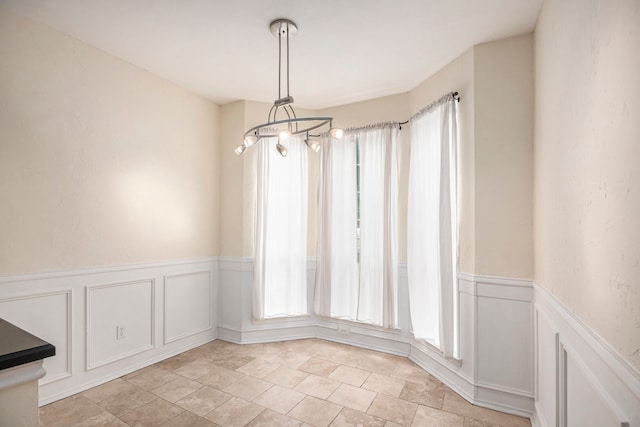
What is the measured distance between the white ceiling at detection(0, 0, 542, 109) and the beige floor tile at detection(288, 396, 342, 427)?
9.72 ft

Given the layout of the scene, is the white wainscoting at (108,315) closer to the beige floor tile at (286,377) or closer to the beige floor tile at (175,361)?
the beige floor tile at (175,361)

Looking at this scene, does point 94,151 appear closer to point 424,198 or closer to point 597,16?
point 424,198

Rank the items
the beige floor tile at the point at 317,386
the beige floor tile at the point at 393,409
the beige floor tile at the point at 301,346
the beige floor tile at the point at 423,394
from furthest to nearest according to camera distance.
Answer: the beige floor tile at the point at 301,346, the beige floor tile at the point at 317,386, the beige floor tile at the point at 423,394, the beige floor tile at the point at 393,409

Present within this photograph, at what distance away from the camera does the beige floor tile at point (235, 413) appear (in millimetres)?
2309

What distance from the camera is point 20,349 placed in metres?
0.99

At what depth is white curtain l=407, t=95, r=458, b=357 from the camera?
2.82 m

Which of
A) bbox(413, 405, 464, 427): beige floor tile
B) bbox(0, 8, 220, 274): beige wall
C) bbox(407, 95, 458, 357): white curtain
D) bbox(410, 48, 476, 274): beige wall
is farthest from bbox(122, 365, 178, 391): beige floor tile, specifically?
bbox(410, 48, 476, 274): beige wall

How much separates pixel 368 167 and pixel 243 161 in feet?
5.05

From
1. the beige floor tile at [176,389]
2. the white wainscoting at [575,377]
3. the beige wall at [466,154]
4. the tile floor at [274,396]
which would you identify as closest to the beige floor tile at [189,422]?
the tile floor at [274,396]

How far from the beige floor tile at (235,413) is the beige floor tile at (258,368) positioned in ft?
1.51

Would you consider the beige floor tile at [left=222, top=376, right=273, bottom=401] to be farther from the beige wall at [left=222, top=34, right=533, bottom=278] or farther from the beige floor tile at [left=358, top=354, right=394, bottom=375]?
the beige wall at [left=222, top=34, right=533, bottom=278]

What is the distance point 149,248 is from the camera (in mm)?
3322

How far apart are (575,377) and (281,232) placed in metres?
3.03

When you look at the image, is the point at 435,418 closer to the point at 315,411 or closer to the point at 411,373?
the point at 411,373
